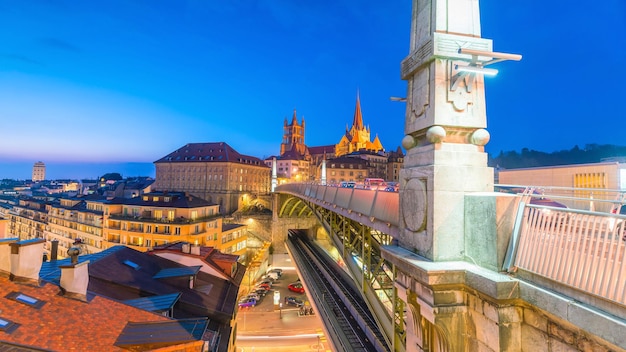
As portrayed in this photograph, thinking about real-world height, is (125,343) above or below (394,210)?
below

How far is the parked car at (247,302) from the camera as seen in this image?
37106 millimetres

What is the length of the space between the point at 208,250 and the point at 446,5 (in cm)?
2382

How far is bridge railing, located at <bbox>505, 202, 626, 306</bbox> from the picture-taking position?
355 centimetres

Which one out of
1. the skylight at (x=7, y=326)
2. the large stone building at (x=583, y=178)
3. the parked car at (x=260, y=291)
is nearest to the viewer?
the skylight at (x=7, y=326)

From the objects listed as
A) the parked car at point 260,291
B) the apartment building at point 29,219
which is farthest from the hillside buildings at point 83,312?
the apartment building at point 29,219

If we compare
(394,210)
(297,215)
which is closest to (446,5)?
(394,210)

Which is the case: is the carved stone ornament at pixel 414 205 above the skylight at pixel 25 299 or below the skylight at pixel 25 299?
above

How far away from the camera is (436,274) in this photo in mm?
5039

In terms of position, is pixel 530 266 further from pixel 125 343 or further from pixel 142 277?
pixel 142 277

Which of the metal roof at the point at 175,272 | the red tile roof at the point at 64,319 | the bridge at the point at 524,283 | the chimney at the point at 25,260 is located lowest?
the metal roof at the point at 175,272

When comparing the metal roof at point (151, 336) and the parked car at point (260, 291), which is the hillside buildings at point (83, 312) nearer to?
the metal roof at point (151, 336)

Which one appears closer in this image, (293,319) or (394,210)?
(394,210)

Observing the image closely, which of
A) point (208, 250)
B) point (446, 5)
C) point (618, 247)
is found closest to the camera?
point (618, 247)

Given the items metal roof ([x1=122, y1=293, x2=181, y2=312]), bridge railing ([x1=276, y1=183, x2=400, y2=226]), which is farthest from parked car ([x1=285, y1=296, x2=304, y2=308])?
metal roof ([x1=122, y1=293, x2=181, y2=312])
